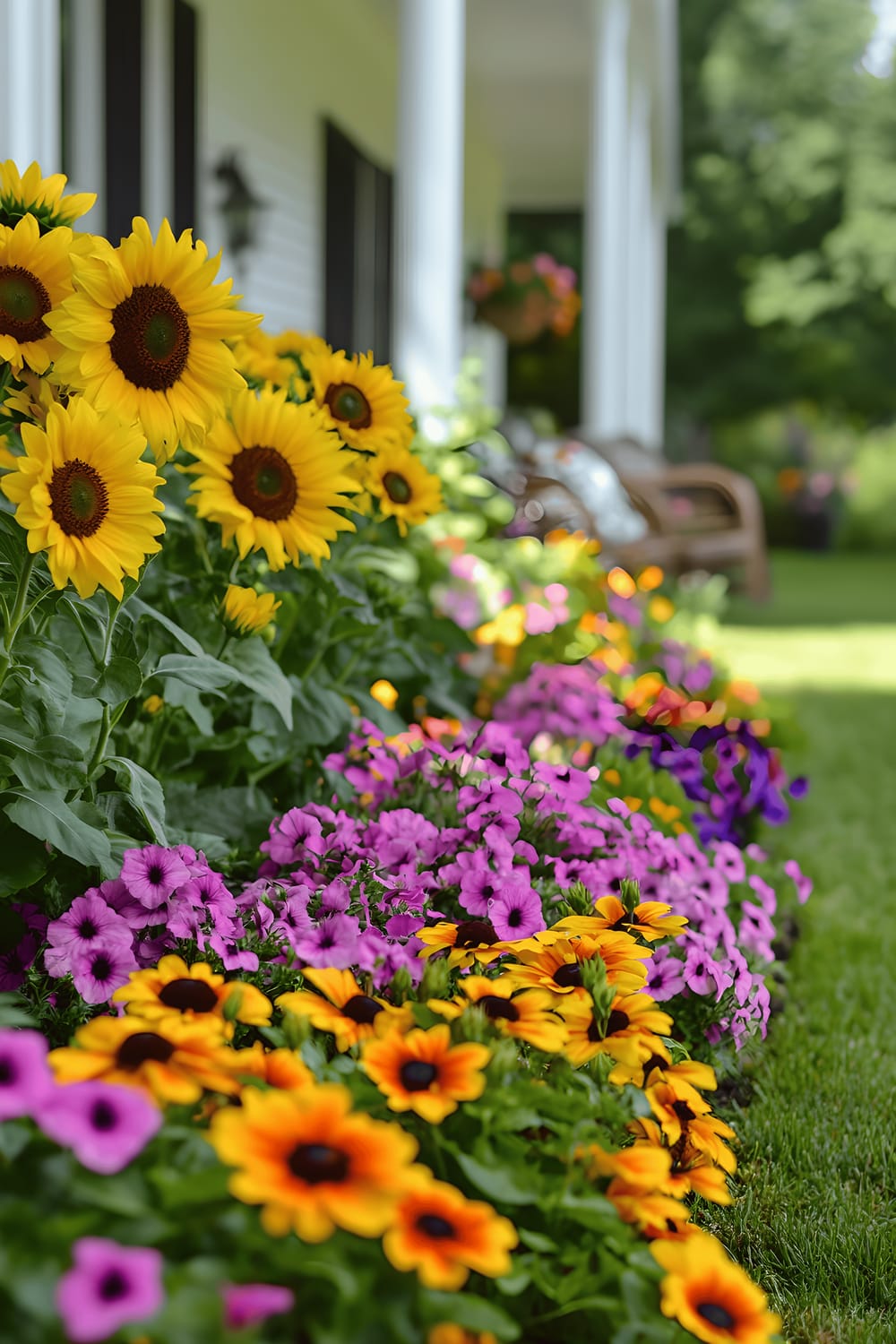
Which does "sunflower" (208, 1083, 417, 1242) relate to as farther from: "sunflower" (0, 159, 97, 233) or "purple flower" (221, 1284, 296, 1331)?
"sunflower" (0, 159, 97, 233)

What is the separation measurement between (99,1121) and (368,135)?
9262 millimetres

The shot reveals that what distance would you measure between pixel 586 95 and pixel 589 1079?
11044mm

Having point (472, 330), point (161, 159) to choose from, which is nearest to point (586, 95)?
point (472, 330)

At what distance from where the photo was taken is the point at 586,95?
11.2 metres

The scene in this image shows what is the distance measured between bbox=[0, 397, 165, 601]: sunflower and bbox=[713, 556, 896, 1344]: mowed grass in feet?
3.31

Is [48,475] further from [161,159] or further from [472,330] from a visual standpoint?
[472,330]

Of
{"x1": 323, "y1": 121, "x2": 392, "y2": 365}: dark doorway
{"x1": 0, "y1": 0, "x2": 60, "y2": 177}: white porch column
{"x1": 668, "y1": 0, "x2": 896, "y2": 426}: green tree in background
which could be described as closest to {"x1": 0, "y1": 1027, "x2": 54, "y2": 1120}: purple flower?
{"x1": 0, "y1": 0, "x2": 60, "y2": 177}: white porch column

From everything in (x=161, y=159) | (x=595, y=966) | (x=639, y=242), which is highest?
(x=639, y=242)

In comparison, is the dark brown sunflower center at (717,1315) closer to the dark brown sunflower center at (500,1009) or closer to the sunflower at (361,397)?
the dark brown sunflower center at (500,1009)

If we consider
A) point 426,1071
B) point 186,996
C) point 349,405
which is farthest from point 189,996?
point 349,405

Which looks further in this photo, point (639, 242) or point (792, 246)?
point (792, 246)

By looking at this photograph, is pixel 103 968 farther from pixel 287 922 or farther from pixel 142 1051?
pixel 142 1051

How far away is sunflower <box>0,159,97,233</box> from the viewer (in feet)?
4.81

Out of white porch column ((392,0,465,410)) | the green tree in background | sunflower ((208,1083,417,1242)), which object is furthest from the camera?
the green tree in background
